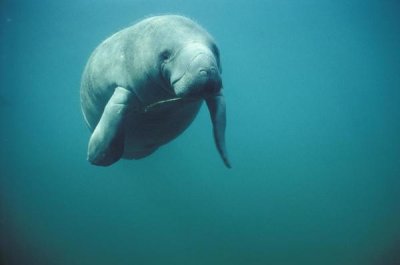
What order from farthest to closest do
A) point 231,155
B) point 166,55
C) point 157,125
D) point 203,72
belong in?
point 231,155 → point 157,125 → point 166,55 → point 203,72

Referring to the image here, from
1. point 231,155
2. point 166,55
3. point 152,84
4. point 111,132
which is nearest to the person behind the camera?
point 166,55

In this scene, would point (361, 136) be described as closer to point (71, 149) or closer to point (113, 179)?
point (113, 179)

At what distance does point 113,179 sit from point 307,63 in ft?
60.3

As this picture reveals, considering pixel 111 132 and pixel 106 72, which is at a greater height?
pixel 106 72

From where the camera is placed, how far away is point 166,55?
4312 millimetres

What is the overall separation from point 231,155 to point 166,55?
70.2 ft

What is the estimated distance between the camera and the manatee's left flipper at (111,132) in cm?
486

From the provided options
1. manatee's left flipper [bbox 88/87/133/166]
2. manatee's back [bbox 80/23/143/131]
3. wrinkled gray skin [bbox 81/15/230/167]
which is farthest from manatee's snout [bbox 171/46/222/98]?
manatee's back [bbox 80/23/143/131]

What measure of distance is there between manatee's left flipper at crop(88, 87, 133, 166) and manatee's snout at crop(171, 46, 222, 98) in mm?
1290

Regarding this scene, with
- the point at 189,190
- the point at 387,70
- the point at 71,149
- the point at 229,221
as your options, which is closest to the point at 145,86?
the point at 229,221

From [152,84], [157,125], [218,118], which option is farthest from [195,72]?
[157,125]

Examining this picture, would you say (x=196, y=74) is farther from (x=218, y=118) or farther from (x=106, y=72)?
(x=106, y=72)

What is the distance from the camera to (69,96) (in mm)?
25812

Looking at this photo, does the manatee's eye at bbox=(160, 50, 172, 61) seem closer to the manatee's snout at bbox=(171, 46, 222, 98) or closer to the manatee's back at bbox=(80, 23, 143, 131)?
the manatee's snout at bbox=(171, 46, 222, 98)
